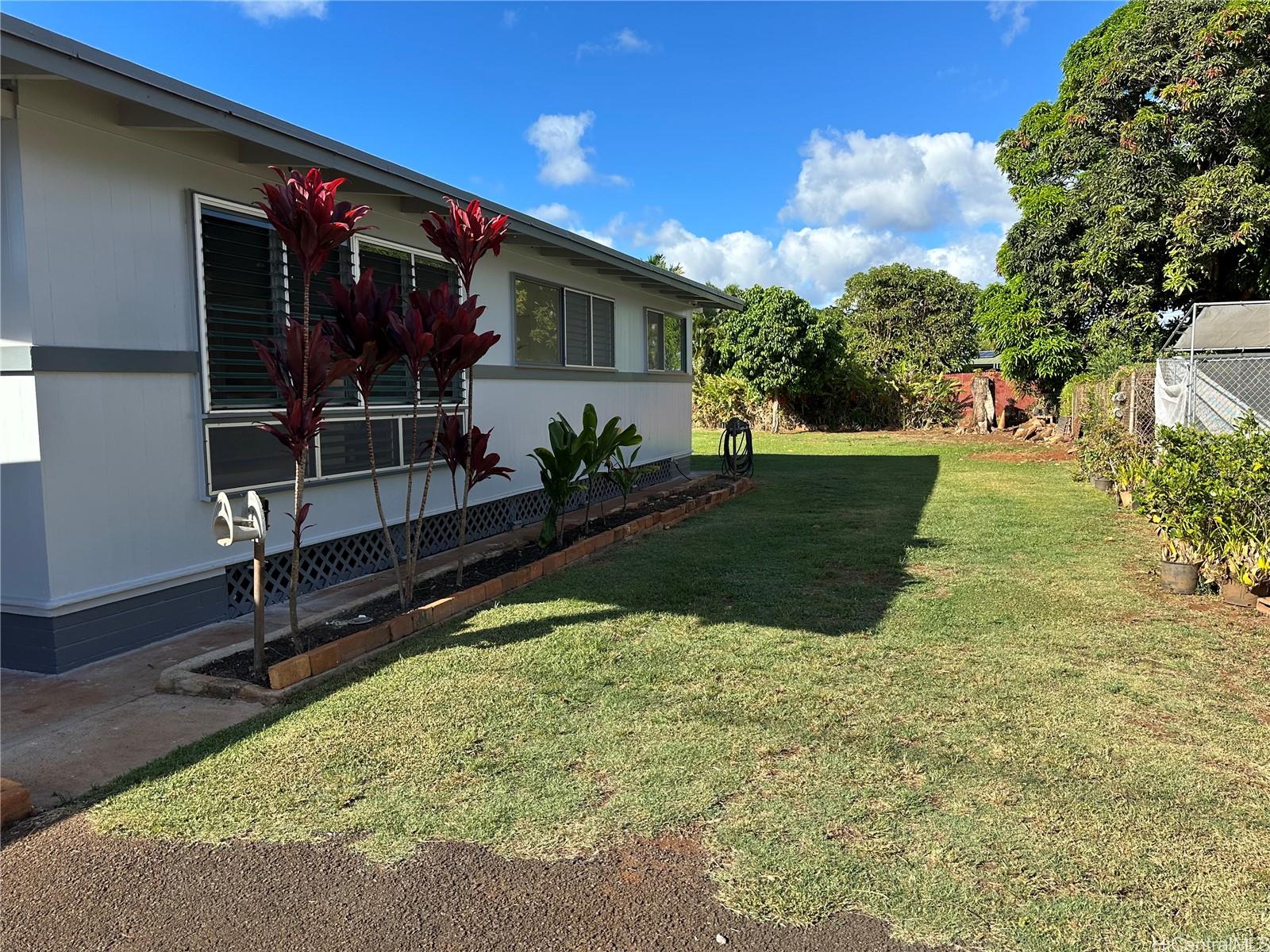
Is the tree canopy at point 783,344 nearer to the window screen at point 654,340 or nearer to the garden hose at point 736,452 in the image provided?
the garden hose at point 736,452

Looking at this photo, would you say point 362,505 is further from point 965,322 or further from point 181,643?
point 965,322

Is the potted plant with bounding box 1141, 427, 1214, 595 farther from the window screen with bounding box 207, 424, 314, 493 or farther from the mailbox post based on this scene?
the window screen with bounding box 207, 424, 314, 493

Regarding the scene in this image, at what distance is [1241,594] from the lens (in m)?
5.83

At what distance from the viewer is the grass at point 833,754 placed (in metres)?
2.63

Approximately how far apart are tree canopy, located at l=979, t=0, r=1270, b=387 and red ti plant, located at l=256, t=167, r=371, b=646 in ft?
56.7

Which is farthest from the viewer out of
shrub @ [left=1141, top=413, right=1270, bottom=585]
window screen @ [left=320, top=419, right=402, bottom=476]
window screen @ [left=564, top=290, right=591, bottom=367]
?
window screen @ [left=564, top=290, right=591, bottom=367]

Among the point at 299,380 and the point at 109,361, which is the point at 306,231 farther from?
the point at 109,361

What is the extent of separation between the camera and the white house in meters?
4.28

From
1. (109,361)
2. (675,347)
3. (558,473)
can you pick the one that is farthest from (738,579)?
(675,347)

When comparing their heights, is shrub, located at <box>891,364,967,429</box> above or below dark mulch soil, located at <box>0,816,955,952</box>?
above

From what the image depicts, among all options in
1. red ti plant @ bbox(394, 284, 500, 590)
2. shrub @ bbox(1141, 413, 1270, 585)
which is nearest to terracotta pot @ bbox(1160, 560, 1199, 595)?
shrub @ bbox(1141, 413, 1270, 585)

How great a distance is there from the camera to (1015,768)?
3.37m

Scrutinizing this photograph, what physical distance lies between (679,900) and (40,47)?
4.36 metres

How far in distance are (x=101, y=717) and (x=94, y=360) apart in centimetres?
193
